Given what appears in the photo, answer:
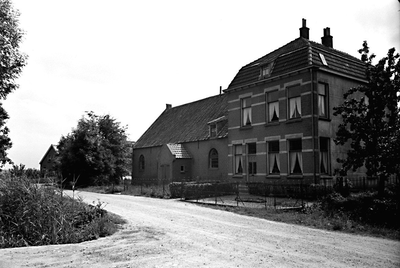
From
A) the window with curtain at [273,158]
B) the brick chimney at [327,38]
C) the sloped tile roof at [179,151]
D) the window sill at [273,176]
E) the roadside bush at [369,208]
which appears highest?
the brick chimney at [327,38]

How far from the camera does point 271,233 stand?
1146 cm

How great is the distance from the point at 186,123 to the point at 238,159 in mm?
12819

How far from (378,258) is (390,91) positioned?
35.3 feet

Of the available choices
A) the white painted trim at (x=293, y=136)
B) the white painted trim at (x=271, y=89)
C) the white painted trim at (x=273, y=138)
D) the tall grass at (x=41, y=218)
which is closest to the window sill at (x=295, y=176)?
the white painted trim at (x=293, y=136)

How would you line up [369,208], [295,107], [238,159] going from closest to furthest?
1. [369,208]
2. [295,107]
3. [238,159]

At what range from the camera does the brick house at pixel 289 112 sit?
21.4 meters

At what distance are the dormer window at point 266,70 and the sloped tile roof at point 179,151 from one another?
11.8m

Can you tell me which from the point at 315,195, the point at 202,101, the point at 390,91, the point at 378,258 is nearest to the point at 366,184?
the point at 315,195

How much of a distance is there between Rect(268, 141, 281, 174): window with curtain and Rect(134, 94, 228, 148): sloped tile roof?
6.01m

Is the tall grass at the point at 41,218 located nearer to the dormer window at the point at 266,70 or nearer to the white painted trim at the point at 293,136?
the white painted trim at the point at 293,136

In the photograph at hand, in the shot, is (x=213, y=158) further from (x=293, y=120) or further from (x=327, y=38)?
(x=327, y=38)

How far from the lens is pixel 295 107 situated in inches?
883

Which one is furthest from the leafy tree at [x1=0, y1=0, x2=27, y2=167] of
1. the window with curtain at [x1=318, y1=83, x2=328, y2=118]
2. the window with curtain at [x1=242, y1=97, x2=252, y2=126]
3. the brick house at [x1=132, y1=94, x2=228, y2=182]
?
the window with curtain at [x1=318, y1=83, x2=328, y2=118]

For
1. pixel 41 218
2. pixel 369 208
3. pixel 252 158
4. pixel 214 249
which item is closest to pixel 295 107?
pixel 252 158
